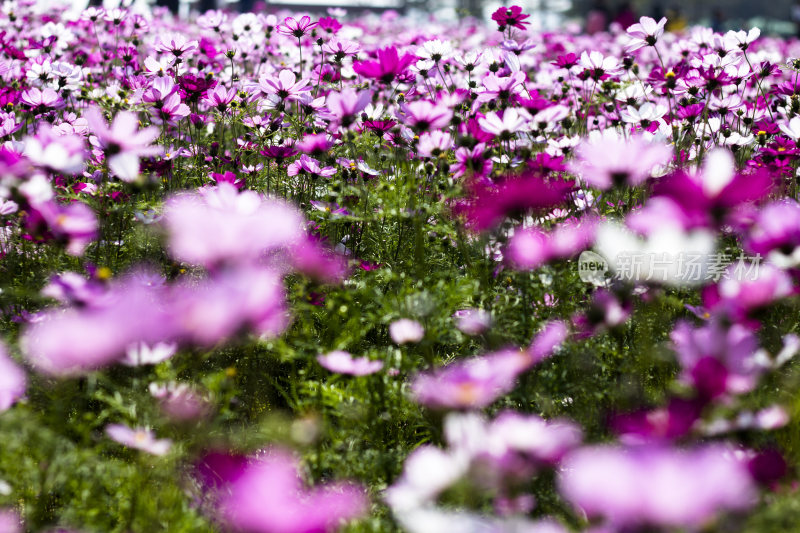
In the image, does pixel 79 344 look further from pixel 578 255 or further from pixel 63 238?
pixel 578 255

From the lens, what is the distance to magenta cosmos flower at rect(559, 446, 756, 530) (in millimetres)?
544

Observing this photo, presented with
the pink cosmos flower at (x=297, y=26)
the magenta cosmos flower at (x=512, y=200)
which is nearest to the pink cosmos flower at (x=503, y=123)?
the magenta cosmos flower at (x=512, y=200)

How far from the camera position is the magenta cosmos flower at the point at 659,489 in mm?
544

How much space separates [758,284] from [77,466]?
101 centimetres

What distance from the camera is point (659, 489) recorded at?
1.81 ft

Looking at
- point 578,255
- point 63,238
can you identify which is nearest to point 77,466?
point 63,238

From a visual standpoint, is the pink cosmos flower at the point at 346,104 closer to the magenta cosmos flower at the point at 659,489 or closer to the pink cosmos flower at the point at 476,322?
the pink cosmos flower at the point at 476,322

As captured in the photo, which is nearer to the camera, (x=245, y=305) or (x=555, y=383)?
(x=245, y=305)

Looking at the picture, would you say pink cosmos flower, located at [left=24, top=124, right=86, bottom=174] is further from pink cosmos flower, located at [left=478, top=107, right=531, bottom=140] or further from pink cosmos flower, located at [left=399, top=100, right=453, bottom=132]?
pink cosmos flower, located at [left=478, top=107, right=531, bottom=140]

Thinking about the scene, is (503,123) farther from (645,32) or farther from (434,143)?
(645,32)

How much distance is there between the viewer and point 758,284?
86 centimetres

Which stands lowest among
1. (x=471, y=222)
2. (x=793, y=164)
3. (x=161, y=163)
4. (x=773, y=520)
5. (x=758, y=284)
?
(x=773, y=520)

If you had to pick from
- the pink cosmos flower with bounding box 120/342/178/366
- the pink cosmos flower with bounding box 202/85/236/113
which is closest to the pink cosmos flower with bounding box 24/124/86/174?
the pink cosmos flower with bounding box 120/342/178/366

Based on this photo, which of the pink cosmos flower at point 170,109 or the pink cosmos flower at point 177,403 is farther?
the pink cosmos flower at point 170,109
